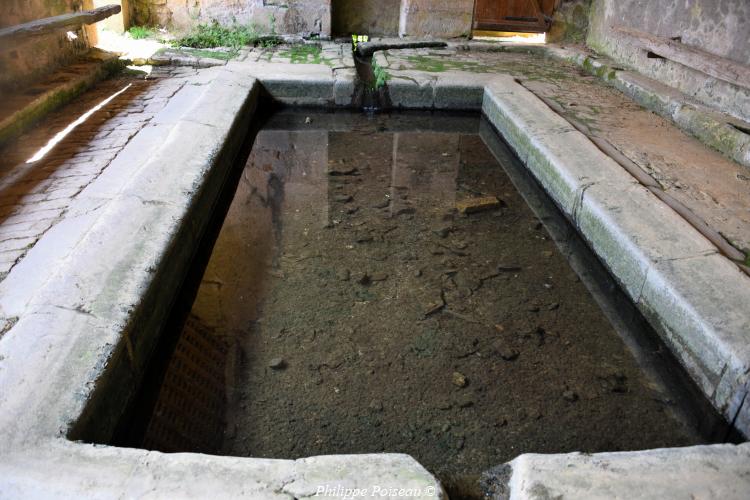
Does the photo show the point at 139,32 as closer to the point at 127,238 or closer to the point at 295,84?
the point at 295,84

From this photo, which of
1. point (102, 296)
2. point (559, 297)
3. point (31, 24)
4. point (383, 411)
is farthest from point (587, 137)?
point (31, 24)

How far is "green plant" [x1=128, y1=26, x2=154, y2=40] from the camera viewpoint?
693 cm

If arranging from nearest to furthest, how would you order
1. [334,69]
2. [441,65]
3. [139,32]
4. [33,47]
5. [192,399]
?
[192,399], [33,47], [334,69], [441,65], [139,32]

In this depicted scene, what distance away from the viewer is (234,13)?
24.0 ft

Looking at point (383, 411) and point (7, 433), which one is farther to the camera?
point (383, 411)

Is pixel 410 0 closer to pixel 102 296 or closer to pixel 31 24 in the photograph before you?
pixel 31 24

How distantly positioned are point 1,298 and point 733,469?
2.65 metres

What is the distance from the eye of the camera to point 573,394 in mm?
2357

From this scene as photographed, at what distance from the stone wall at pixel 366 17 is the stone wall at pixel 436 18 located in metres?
0.15

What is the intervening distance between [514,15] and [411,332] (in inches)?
266

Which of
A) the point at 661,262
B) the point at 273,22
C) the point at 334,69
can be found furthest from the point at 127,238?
the point at 273,22

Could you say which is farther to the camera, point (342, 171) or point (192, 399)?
point (342, 171)

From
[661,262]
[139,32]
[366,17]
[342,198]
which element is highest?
[366,17]

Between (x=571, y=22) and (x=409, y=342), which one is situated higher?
(x=571, y=22)
